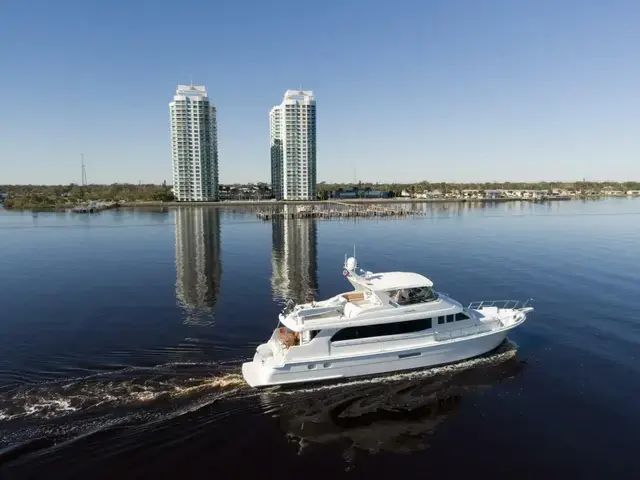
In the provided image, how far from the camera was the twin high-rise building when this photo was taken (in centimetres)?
15200

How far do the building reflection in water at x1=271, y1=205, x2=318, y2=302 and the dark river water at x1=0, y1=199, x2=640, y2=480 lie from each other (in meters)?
0.51

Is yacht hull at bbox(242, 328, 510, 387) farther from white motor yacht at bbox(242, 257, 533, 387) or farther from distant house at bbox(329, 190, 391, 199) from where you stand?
distant house at bbox(329, 190, 391, 199)

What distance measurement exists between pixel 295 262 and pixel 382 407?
2965cm

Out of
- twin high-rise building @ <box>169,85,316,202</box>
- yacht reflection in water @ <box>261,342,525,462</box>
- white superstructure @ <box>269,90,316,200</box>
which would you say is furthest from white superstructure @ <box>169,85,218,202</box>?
yacht reflection in water @ <box>261,342,525,462</box>

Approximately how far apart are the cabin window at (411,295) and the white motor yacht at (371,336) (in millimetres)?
43

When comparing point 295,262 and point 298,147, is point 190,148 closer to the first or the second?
point 298,147

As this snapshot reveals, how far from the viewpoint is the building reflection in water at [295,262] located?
32969mm

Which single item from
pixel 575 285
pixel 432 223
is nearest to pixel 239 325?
pixel 575 285

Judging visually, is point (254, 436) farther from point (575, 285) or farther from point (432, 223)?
point (432, 223)

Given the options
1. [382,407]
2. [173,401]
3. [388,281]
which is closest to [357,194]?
[388,281]

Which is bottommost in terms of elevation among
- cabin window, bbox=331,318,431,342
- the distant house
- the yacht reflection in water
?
the yacht reflection in water

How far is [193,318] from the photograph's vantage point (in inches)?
1033

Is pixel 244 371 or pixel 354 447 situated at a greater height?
pixel 244 371

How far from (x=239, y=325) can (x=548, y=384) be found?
15.5m
